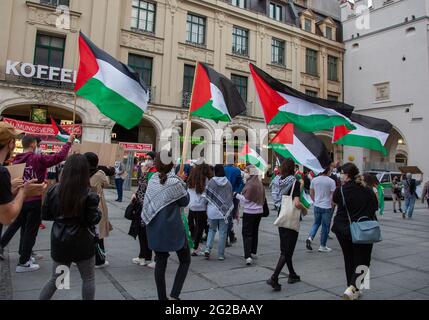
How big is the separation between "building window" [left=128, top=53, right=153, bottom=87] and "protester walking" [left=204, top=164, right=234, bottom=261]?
1670cm

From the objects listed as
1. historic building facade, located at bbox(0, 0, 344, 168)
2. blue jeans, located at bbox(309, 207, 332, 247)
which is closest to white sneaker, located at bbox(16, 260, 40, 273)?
blue jeans, located at bbox(309, 207, 332, 247)

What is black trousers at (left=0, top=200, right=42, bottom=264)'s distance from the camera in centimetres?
498

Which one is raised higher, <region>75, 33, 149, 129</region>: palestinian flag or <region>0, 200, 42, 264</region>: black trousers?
<region>75, 33, 149, 129</region>: palestinian flag

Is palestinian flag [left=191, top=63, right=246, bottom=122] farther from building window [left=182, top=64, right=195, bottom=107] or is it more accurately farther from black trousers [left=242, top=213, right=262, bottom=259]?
building window [left=182, top=64, right=195, bottom=107]

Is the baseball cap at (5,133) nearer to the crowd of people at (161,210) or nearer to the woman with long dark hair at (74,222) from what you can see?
the crowd of people at (161,210)

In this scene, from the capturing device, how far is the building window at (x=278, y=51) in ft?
89.7

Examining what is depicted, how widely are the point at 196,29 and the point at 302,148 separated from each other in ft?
62.2

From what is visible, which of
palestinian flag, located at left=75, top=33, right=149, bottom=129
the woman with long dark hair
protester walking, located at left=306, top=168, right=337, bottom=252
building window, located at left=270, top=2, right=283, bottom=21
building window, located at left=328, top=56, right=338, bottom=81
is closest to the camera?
the woman with long dark hair

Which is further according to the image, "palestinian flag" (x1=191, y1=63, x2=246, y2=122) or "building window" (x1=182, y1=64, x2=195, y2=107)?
"building window" (x1=182, y1=64, x2=195, y2=107)

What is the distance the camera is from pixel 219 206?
616 centimetres

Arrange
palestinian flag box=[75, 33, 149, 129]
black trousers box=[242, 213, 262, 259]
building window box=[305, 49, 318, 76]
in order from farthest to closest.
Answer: building window box=[305, 49, 318, 76], palestinian flag box=[75, 33, 149, 129], black trousers box=[242, 213, 262, 259]

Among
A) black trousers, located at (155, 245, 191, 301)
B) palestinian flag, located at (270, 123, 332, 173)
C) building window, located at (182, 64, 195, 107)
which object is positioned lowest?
black trousers, located at (155, 245, 191, 301)

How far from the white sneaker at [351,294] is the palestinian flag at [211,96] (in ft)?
13.3
